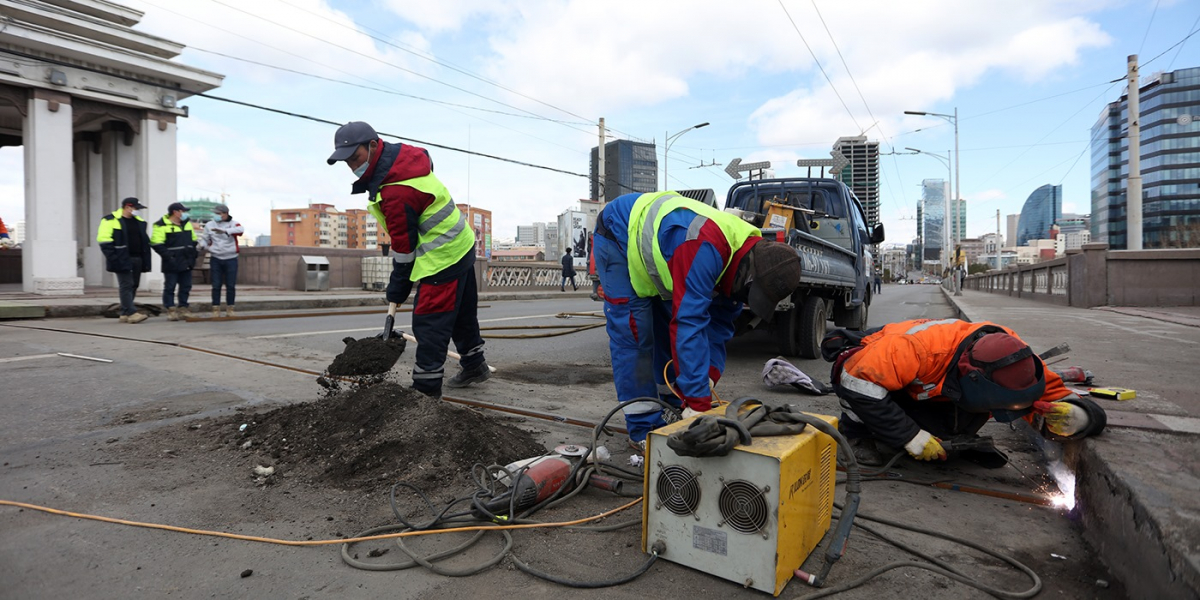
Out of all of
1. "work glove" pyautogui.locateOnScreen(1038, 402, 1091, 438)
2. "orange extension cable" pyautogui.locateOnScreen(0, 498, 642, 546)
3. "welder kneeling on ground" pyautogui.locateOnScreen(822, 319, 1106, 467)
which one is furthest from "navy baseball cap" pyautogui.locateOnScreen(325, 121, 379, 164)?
"work glove" pyautogui.locateOnScreen(1038, 402, 1091, 438)

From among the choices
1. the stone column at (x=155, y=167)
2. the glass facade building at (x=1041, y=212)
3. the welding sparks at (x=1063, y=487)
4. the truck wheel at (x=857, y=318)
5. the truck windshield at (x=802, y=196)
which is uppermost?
the glass facade building at (x=1041, y=212)

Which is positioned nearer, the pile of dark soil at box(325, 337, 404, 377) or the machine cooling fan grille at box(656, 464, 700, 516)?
the machine cooling fan grille at box(656, 464, 700, 516)

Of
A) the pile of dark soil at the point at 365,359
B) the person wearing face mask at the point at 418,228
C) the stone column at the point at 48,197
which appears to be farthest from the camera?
the stone column at the point at 48,197

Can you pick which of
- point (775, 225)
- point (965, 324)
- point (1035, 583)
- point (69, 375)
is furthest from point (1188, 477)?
point (69, 375)

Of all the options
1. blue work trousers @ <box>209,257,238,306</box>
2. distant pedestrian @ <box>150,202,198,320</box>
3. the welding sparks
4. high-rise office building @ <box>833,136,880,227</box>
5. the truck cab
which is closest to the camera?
the welding sparks

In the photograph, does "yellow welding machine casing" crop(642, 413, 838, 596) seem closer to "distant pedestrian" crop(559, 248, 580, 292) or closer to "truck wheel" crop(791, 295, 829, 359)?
"truck wheel" crop(791, 295, 829, 359)

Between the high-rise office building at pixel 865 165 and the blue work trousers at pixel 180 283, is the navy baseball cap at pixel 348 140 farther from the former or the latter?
the high-rise office building at pixel 865 165

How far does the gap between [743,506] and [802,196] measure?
24.7ft

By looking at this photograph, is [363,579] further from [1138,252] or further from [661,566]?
[1138,252]

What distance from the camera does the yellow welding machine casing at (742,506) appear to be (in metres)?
1.75

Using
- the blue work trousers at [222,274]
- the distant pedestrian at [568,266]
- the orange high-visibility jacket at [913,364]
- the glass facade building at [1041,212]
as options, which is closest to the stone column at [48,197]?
the blue work trousers at [222,274]

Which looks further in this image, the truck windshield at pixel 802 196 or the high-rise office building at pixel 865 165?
the high-rise office building at pixel 865 165

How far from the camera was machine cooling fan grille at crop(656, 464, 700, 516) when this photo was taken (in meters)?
1.89

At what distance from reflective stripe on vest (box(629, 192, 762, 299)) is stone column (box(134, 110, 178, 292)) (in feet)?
55.7
